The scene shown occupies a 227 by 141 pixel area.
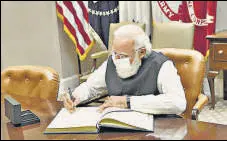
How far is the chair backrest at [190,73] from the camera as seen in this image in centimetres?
176

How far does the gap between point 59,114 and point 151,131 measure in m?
0.40

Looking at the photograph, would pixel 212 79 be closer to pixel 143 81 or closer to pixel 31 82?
pixel 143 81

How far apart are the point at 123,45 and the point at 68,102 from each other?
0.37 metres

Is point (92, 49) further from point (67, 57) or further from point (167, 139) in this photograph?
point (167, 139)

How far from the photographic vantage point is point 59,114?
1299mm

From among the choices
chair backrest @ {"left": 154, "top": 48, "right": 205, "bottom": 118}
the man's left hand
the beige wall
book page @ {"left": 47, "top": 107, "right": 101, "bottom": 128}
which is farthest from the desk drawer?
the beige wall

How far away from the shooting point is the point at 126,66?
5.14ft

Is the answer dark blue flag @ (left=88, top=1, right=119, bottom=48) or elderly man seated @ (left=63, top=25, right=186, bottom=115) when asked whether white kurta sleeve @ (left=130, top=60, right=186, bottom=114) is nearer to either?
elderly man seated @ (left=63, top=25, right=186, bottom=115)

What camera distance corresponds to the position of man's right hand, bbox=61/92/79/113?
1371mm

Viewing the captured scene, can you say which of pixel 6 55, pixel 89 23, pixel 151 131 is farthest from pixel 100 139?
pixel 89 23

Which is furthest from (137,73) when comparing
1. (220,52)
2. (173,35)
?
(173,35)

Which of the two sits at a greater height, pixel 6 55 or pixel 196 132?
pixel 6 55

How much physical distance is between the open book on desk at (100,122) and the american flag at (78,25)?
8.41ft

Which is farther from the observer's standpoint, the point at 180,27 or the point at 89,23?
the point at 89,23
